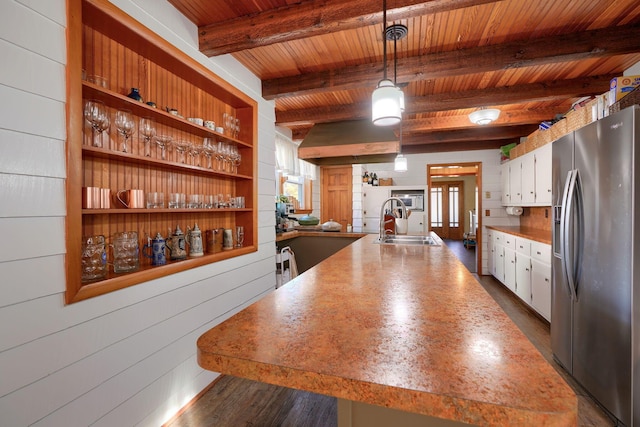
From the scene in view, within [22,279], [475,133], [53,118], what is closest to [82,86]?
[53,118]

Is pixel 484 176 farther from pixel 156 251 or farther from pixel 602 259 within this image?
pixel 156 251

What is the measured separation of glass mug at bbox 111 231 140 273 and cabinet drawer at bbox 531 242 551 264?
3.53 m

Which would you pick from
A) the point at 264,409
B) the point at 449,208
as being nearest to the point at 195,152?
the point at 264,409

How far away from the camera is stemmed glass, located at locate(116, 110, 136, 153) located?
155cm

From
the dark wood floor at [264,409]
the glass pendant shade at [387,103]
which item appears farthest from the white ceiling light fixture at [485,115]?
the dark wood floor at [264,409]

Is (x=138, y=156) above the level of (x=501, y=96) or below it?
below

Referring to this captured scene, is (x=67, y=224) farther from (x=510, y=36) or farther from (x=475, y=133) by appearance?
(x=475, y=133)

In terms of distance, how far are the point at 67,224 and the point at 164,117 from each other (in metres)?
0.88

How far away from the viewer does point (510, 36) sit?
2.14 m

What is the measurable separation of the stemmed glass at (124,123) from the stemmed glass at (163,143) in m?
0.20

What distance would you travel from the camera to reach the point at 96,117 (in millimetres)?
1434

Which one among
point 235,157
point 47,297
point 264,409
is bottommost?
point 264,409

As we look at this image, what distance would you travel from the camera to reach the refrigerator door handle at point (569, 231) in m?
1.87

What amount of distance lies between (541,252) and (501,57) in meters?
2.02
